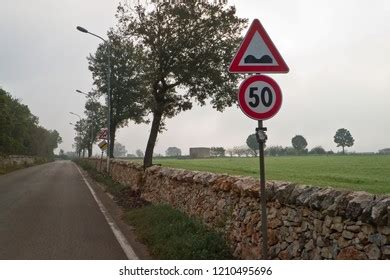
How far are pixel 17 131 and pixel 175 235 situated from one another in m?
69.8

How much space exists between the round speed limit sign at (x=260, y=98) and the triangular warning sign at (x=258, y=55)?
0.21 m

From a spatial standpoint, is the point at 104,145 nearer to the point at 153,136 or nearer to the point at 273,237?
the point at 153,136

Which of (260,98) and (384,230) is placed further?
(260,98)

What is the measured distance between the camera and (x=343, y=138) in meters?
175

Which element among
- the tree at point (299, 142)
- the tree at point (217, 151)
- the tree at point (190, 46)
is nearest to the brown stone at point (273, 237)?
the tree at point (190, 46)

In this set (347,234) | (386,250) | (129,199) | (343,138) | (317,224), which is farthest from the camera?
(343,138)

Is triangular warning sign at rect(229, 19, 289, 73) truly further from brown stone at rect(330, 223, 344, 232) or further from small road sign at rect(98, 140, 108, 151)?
small road sign at rect(98, 140, 108, 151)

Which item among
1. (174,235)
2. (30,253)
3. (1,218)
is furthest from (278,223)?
(1,218)

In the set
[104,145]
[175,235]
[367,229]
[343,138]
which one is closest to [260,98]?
[367,229]

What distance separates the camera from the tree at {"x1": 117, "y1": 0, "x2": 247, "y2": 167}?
72.0ft

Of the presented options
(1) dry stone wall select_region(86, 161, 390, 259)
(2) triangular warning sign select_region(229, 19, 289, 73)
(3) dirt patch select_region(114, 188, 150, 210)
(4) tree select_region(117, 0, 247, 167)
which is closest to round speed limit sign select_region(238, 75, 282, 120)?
(2) triangular warning sign select_region(229, 19, 289, 73)

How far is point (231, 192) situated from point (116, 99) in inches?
1398

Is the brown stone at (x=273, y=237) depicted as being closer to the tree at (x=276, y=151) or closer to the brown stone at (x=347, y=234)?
the brown stone at (x=347, y=234)

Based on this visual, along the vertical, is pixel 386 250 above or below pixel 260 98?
below
